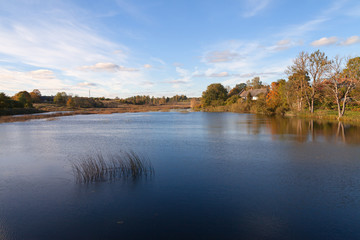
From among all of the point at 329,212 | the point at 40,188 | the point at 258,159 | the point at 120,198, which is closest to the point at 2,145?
the point at 40,188

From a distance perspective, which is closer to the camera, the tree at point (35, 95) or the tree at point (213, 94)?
the tree at point (213, 94)

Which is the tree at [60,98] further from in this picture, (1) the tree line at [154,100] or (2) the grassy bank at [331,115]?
(2) the grassy bank at [331,115]

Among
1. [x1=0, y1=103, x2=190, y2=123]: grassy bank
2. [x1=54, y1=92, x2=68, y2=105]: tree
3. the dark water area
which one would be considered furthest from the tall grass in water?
[x1=54, y1=92, x2=68, y2=105]: tree

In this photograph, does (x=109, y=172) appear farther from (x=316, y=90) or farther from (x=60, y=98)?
(x=60, y=98)

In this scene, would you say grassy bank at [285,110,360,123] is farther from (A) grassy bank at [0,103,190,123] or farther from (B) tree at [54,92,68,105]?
(B) tree at [54,92,68,105]

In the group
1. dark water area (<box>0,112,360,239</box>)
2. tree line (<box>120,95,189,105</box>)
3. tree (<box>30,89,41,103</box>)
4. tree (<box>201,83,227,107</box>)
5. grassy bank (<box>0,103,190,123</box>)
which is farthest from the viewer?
tree line (<box>120,95,189,105</box>)

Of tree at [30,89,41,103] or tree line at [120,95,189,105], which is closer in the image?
tree at [30,89,41,103]

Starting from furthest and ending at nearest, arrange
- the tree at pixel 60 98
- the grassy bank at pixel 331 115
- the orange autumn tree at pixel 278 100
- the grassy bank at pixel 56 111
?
the tree at pixel 60 98, the orange autumn tree at pixel 278 100, the grassy bank at pixel 56 111, the grassy bank at pixel 331 115

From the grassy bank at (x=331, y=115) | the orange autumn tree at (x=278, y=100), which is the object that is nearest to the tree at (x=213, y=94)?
the orange autumn tree at (x=278, y=100)

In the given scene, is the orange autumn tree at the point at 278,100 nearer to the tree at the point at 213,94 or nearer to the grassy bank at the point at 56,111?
the tree at the point at 213,94

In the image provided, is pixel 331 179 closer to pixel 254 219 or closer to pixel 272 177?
pixel 272 177

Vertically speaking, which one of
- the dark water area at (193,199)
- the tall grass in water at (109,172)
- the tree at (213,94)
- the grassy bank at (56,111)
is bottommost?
the dark water area at (193,199)

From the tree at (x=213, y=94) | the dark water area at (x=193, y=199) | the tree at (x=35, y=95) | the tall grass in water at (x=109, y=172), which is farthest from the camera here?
the tree at (x=35, y=95)

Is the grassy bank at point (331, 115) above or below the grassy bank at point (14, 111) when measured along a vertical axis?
below
